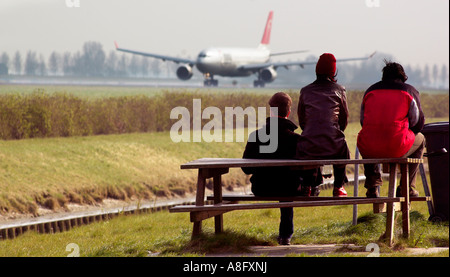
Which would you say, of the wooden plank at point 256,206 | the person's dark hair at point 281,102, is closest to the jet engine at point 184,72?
the person's dark hair at point 281,102

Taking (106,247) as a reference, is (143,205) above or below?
→ below

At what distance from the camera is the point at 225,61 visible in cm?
5997

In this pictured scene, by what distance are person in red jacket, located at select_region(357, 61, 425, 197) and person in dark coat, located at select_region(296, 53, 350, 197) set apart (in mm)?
219

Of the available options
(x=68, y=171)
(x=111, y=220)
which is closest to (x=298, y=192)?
(x=111, y=220)

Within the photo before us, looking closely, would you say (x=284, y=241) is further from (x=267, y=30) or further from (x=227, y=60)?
(x=267, y=30)

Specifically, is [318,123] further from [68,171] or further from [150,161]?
[150,161]

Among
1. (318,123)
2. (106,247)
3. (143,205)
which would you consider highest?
(318,123)

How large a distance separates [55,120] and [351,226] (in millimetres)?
13925

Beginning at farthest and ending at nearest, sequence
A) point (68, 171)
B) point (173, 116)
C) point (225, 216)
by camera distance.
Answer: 1. point (173, 116)
2. point (68, 171)
3. point (225, 216)

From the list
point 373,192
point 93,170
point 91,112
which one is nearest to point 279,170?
point 373,192

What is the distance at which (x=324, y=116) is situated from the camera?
718 cm

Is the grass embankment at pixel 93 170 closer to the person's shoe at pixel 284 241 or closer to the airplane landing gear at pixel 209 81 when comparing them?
the person's shoe at pixel 284 241

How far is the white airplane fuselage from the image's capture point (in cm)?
5794

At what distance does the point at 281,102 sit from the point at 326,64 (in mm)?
552
